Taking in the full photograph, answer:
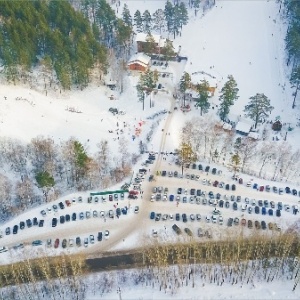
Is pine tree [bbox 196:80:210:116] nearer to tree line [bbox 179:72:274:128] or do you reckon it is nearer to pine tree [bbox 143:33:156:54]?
tree line [bbox 179:72:274:128]

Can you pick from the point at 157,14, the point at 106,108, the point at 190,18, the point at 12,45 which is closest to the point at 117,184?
the point at 106,108

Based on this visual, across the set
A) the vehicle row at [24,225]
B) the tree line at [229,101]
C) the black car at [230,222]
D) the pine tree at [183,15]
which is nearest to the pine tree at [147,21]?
the pine tree at [183,15]

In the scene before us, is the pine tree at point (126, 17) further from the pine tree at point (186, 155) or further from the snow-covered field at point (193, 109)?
the pine tree at point (186, 155)

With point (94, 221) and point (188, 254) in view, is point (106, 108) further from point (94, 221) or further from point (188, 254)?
point (188, 254)

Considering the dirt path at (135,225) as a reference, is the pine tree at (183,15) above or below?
above

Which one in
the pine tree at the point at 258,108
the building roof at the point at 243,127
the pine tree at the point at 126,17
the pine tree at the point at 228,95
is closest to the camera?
the pine tree at the point at 258,108

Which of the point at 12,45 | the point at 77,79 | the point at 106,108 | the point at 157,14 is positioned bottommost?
the point at 106,108
